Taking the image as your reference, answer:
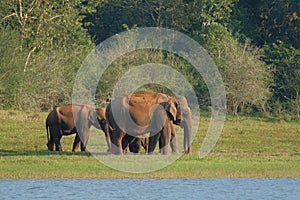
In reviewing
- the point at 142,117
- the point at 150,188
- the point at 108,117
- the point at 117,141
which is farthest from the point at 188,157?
the point at 150,188

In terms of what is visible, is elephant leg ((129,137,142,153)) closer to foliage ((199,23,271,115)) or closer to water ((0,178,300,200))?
water ((0,178,300,200))

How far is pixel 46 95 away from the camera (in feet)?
120

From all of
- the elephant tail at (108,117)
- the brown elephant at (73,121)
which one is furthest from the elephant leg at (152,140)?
the brown elephant at (73,121)

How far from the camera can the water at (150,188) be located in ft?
60.6

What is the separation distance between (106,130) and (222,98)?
13833 mm

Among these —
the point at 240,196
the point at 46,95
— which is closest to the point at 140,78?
the point at 46,95

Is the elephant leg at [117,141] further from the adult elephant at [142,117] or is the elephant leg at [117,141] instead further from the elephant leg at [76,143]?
the elephant leg at [76,143]

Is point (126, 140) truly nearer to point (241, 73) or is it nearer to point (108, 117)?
point (108, 117)

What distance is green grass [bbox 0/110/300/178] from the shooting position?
2088 cm

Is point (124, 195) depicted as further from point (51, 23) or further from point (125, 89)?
point (51, 23)

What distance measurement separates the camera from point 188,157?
A: 2308 centimetres

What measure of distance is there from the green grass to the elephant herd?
1.78 feet

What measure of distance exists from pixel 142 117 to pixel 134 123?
229 mm

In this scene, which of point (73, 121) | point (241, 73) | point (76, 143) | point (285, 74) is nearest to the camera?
point (76, 143)
